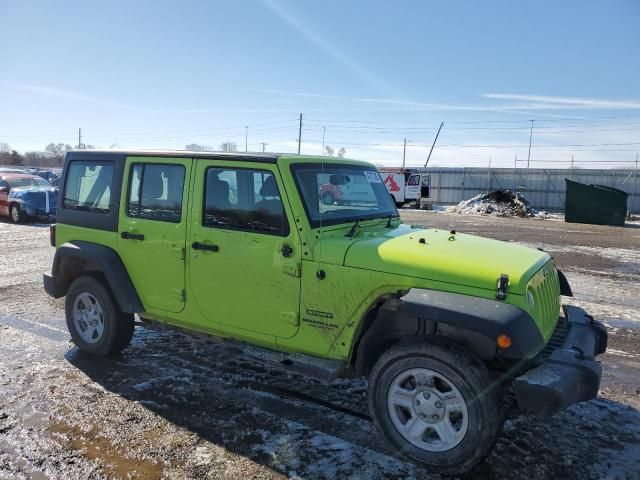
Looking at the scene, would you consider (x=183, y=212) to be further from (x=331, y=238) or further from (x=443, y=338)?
(x=443, y=338)

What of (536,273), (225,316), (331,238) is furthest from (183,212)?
(536,273)

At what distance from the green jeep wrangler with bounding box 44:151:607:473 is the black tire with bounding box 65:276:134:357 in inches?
0.6

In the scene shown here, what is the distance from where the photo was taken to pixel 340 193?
4355mm

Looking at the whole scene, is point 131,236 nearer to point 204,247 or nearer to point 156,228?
point 156,228

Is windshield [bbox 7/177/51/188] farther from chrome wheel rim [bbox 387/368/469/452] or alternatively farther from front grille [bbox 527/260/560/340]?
front grille [bbox 527/260/560/340]

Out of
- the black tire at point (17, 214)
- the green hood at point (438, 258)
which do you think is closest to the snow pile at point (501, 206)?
the black tire at point (17, 214)

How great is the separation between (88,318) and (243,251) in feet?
7.25

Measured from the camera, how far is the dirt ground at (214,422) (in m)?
3.34

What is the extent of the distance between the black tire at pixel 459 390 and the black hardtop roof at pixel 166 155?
177cm

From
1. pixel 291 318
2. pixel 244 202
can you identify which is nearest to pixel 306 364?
pixel 291 318

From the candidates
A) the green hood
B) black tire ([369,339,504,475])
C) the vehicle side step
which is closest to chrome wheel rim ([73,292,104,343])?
the vehicle side step

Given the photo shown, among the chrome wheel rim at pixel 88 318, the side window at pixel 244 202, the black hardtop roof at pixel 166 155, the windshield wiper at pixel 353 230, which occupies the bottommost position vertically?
the chrome wheel rim at pixel 88 318

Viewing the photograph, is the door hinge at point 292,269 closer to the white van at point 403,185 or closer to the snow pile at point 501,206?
the snow pile at point 501,206

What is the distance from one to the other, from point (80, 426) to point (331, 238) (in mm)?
2296
